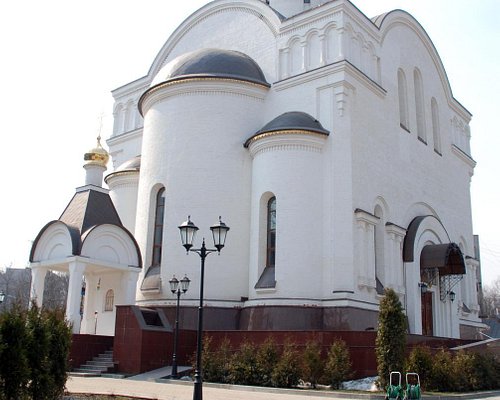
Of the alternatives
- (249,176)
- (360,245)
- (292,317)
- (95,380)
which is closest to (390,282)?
(360,245)

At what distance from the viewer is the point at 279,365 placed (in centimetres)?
1563

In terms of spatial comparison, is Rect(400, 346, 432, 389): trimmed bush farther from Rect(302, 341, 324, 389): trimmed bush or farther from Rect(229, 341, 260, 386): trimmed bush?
Rect(229, 341, 260, 386): trimmed bush

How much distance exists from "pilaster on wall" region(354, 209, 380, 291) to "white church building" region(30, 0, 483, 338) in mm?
75

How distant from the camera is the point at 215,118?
23.9 m

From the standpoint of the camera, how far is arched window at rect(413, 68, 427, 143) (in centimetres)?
2884

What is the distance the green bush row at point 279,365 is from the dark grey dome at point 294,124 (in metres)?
8.27

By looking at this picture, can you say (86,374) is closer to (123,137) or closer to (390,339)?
→ (390,339)

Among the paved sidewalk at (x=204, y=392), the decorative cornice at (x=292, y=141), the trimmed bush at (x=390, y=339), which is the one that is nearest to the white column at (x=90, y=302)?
the paved sidewalk at (x=204, y=392)

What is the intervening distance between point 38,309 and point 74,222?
1218 centimetres

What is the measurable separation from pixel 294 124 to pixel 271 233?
4.17m

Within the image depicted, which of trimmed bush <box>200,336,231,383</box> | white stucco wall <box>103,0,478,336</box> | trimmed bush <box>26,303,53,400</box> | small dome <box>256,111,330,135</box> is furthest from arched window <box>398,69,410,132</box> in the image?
trimmed bush <box>26,303,53,400</box>

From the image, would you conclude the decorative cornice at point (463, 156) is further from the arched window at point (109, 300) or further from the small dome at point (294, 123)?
the arched window at point (109, 300)

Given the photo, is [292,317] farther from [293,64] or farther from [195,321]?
[293,64]

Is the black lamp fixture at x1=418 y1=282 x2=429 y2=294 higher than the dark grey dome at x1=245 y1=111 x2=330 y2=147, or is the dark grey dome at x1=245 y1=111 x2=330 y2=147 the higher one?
the dark grey dome at x1=245 y1=111 x2=330 y2=147
